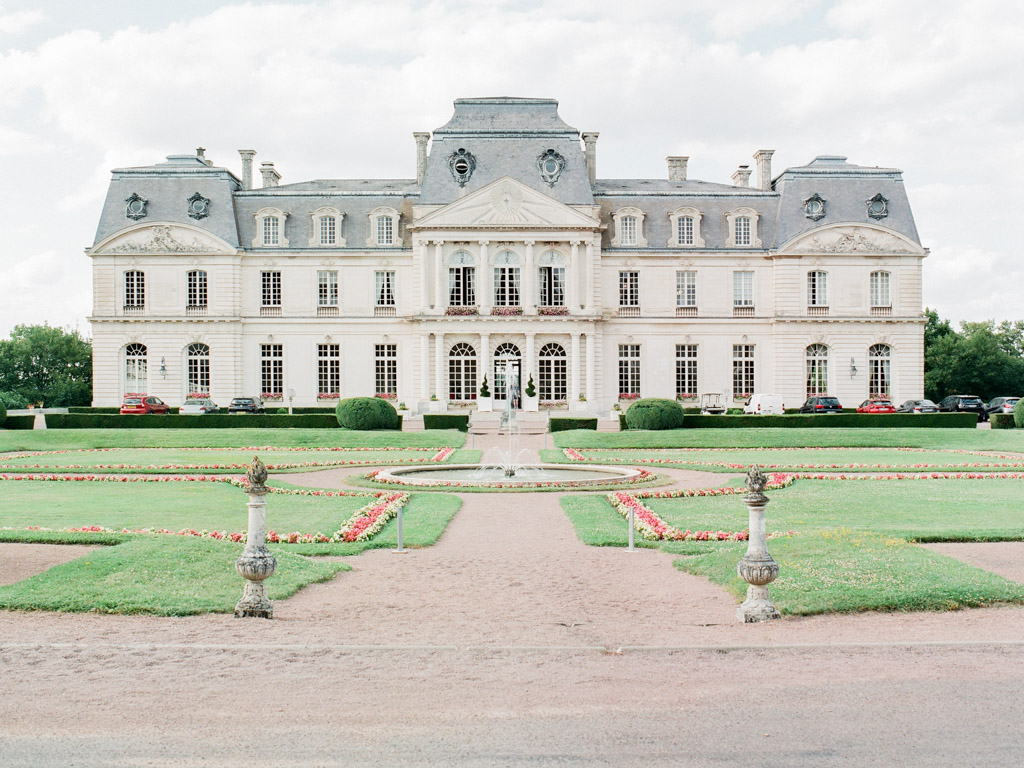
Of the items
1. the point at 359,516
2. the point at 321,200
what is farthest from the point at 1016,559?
the point at 321,200

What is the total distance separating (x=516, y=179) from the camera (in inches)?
2005

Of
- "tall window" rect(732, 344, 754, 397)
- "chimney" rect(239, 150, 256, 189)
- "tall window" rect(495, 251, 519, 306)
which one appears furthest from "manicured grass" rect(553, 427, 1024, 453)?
"chimney" rect(239, 150, 256, 189)

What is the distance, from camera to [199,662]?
833cm

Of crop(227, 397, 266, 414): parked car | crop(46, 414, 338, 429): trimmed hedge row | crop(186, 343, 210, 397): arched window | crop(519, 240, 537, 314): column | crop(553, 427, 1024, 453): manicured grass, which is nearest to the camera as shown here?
crop(553, 427, 1024, 453): manicured grass

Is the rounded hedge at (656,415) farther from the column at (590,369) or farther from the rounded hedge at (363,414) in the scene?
the column at (590,369)

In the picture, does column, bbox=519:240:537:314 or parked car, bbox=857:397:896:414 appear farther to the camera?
column, bbox=519:240:537:314

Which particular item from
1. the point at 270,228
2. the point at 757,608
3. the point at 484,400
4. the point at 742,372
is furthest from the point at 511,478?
the point at 270,228

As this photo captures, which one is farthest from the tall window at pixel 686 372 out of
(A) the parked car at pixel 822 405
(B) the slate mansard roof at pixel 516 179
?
(A) the parked car at pixel 822 405

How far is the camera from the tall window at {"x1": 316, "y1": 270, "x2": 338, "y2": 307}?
53594 millimetres

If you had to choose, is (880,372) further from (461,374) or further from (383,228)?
(383,228)

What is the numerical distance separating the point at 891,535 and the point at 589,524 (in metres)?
4.76

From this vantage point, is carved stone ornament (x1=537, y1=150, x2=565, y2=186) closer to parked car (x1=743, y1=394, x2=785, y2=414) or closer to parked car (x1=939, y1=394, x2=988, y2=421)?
parked car (x1=743, y1=394, x2=785, y2=414)

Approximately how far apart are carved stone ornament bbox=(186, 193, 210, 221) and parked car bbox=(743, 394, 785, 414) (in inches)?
1195

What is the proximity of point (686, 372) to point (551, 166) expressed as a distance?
13393mm
